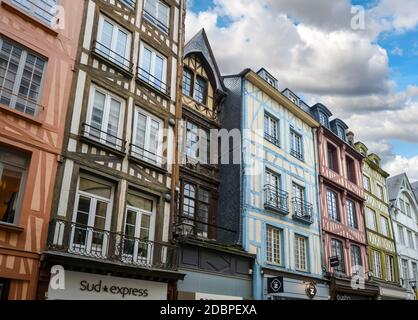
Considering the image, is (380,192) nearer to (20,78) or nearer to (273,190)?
(273,190)

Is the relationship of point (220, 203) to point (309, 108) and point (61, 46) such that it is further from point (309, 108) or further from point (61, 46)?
point (309, 108)

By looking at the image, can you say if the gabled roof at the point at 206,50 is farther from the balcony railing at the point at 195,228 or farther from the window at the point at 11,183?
the window at the point at 11,183

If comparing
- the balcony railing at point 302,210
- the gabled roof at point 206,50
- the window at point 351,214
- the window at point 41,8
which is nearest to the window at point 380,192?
the window at point 351,214

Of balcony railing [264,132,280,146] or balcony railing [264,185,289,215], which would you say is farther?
balcony railing [264,132,280,146]

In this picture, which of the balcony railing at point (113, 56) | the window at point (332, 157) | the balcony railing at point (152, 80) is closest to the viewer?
→ the balcony railing at point (113, 56)

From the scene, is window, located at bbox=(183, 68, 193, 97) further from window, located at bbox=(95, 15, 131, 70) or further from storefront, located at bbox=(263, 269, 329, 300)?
storefront, located at bbox=(263, 269, 329, 300)

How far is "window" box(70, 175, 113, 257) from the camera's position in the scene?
31.6ft

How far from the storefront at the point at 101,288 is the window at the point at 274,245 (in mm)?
5820

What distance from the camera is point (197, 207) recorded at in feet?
47.5

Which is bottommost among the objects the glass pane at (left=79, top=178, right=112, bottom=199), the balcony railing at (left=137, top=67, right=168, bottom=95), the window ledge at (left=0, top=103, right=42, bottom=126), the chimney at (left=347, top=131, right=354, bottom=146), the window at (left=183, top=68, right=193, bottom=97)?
the glass pane at (left=79, top=178, right=112, bottom=199)

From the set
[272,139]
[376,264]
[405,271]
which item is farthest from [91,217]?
[405,271]

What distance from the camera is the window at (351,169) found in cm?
2375

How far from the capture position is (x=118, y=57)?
12.1 metres

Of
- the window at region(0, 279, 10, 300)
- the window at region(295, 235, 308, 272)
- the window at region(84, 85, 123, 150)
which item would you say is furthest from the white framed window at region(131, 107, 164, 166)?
the window at region(295, 235, 308, 272)
